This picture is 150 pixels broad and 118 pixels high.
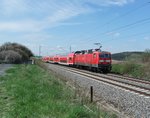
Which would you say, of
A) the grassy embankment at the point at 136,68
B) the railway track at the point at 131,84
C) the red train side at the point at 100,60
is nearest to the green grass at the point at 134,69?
the grassy embankment at the point at 136,68

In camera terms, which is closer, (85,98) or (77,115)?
(77,115)

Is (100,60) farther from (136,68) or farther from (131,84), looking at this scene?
(131,84)

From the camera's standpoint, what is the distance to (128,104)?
14625 mm

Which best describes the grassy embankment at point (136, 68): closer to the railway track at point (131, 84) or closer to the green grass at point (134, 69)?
the green grass at point (134, 69)

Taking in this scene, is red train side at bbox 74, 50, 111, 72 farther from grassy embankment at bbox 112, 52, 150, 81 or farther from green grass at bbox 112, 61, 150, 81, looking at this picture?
grassy embankment at bbox 112, 52, 150, 81

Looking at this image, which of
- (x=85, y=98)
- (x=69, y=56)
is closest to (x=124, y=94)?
(x=85, y=98)

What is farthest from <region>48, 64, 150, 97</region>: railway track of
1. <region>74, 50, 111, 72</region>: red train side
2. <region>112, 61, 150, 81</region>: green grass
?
<region>74, 50, 111, 72</region>: red train side

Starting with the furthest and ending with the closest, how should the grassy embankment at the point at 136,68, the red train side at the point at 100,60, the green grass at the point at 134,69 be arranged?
1. the red train side at the point at 100,60
2. the grassy embankment at the point at 136,68
3. the green grass at the point at 134,69

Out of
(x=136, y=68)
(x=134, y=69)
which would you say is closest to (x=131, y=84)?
(x=136, y=68)

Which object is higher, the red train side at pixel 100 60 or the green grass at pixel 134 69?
the red train side at pixel 100 60

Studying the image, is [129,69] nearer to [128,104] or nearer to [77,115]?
[128,104]

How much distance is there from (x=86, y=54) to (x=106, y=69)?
5.77 metres

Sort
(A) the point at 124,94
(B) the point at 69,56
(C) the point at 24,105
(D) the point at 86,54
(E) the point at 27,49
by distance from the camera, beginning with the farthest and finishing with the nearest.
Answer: (E) the point at 27,49, (B) the point at 69,56, (D) the point at 86,54, (A) the point at 124,94, (C) the point at 24,105

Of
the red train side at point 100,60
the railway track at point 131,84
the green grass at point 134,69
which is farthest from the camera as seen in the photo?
the red train side at point 100,60
